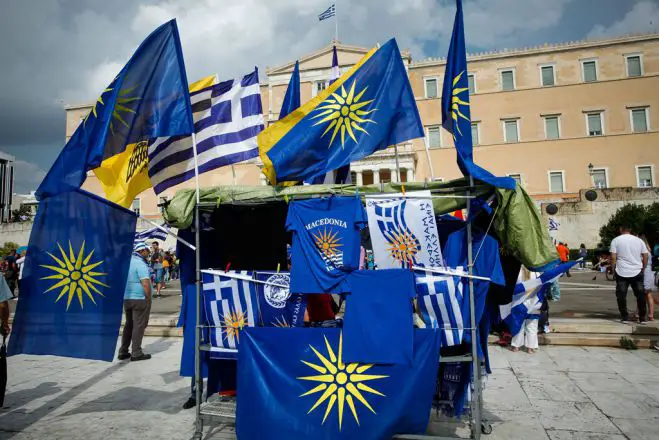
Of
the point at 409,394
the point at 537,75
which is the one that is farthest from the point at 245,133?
the point at 537,75

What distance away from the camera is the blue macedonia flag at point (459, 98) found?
4.25 meters

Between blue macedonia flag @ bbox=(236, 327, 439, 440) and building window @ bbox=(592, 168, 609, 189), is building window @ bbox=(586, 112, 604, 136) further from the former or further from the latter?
blue macedonia flag @ bbox=(236, 327, 439, 440)

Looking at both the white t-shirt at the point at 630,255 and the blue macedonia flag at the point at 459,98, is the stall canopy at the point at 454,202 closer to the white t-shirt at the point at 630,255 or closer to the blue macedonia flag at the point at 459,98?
the blue macedonia flag at the point at 459,98

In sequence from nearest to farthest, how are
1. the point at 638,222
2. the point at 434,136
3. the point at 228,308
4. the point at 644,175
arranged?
the point at 228,308
the point at 638,222
the point at 644,175
the point at 434,136

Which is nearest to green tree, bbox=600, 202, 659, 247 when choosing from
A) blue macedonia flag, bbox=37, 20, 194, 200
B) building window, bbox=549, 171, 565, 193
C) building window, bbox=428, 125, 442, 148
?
building window, bbox=549, 171, 565, 193

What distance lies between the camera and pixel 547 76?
42.3 metres

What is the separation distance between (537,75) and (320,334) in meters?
45.2

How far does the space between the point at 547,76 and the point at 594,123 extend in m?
6.01

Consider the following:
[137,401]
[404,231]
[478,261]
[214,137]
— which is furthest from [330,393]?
[214,137]

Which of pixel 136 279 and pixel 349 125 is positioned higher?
pixel 349 125

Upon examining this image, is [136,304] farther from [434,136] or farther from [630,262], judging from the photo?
[434,136]

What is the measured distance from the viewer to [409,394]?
402 cm

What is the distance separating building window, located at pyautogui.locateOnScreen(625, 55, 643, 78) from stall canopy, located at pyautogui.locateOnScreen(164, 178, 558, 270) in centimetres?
4576

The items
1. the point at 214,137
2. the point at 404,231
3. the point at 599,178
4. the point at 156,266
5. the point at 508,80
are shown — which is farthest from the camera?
the point at 508,80
